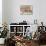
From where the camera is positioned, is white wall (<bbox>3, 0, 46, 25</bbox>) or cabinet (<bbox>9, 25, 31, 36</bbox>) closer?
cabinet (<bbox>9, 25, 31, 36</bbox>)

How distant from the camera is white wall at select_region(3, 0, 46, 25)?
6383mm

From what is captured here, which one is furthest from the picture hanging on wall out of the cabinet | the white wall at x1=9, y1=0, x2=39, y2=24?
the cabinet

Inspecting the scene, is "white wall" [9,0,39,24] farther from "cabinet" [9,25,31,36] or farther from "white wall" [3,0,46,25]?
"cabinet" [9,25,31,36]

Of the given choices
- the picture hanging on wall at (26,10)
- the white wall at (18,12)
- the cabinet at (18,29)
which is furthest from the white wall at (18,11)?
the cabinet at (18,29)

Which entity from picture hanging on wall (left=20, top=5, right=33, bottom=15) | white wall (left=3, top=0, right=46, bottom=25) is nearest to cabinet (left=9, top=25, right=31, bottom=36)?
white wall (left=3, top=0, right=46, bottom=25)

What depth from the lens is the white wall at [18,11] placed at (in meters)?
6.38

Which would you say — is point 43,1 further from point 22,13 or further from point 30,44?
point 30,44

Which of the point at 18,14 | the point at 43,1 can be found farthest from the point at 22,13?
the point at 43,1

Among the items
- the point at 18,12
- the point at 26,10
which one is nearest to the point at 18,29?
the point at 18,12

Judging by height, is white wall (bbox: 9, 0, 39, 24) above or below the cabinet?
above

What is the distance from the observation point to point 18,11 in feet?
21.1

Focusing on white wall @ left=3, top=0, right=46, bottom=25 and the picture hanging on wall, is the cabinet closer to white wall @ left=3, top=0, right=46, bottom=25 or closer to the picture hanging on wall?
white wall @ left=3, top=0, right=46, bottom=25

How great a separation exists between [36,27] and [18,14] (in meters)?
1.09

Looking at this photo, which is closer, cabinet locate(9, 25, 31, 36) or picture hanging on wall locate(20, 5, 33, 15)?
cabinet locate(9, 25, 31, 36)
